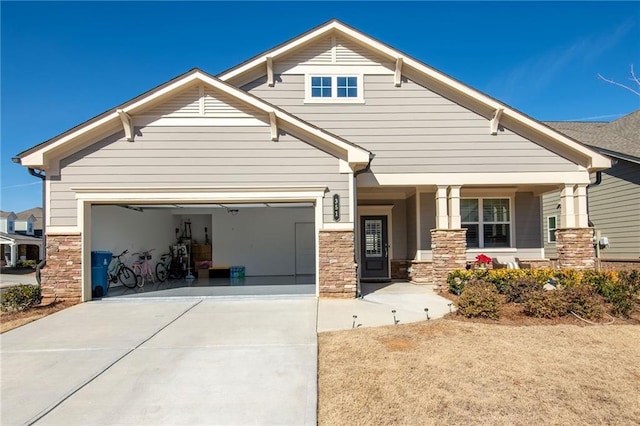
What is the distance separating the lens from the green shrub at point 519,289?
8.65 m

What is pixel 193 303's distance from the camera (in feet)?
30.8

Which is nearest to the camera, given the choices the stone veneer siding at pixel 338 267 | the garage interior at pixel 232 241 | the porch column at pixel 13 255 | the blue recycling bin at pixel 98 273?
the stone veneer siding at pixel 338 267

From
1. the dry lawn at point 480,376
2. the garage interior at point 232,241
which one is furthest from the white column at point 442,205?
the dry lawn at point 480,376

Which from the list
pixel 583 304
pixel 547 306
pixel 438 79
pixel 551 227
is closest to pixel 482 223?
pixel 438 79

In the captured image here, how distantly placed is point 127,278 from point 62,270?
3.03m

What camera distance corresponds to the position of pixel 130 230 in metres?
12.8

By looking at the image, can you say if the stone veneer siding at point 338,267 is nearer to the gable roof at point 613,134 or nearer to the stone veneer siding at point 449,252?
the stone veneer siding at point 449,252

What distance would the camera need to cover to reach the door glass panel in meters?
13.9

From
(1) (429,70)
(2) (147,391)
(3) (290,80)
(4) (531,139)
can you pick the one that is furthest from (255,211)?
(2) (147,391)

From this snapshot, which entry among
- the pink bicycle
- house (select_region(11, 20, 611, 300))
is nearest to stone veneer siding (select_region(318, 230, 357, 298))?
house (select_region(11, 20, 611, 300))

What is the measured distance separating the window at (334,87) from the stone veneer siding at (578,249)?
7.07m

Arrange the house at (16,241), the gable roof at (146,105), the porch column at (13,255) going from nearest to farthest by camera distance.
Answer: the gable roof at (146,105), the porch column at (13,255), the house at (16,241)

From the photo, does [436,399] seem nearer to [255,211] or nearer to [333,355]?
[333,355]

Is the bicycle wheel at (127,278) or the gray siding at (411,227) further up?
the gray siding at (411,227)
